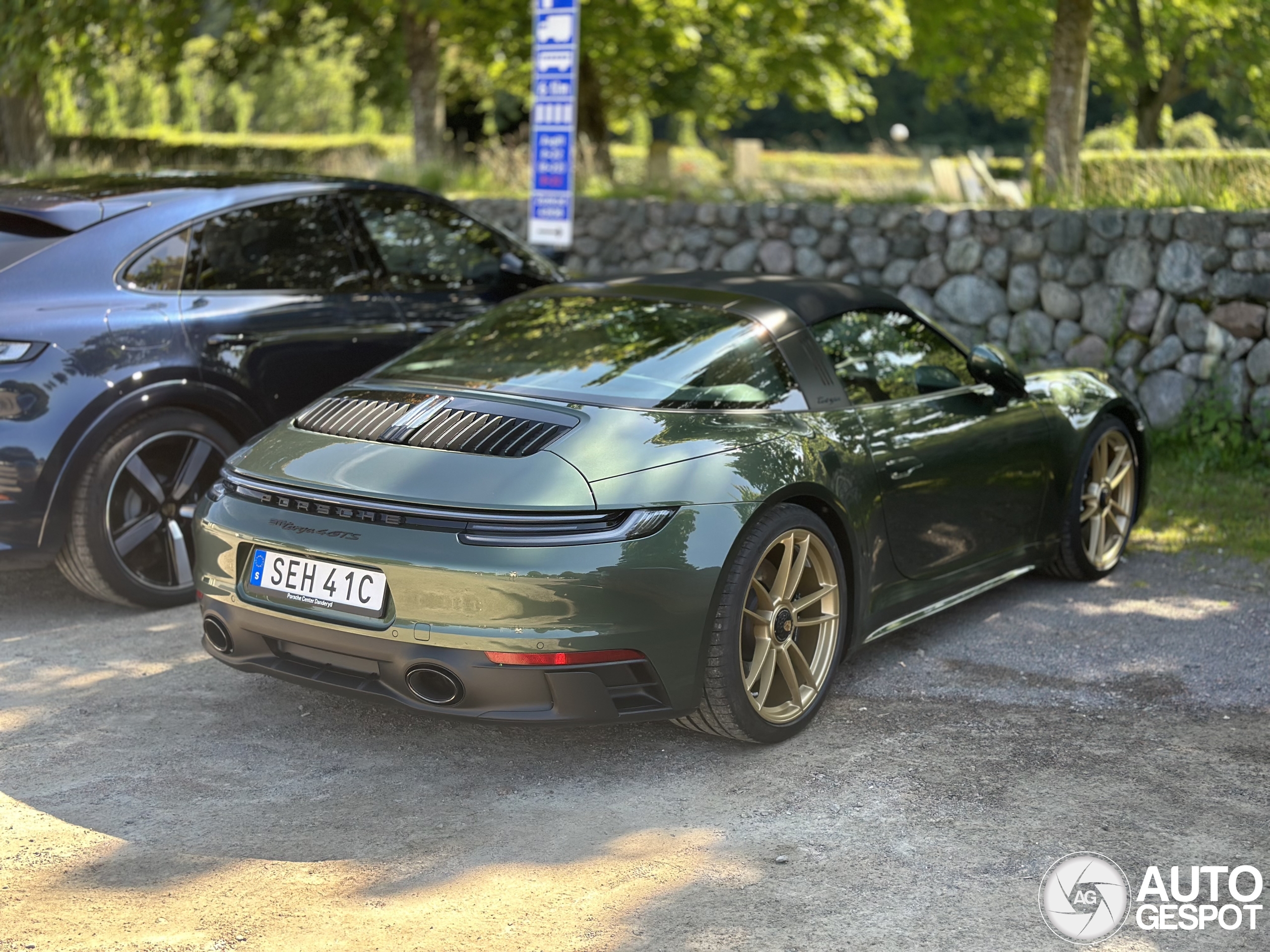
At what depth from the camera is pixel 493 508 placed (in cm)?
373

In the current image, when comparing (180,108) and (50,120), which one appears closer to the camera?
(50,120)

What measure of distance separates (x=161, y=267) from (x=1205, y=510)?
5.35 metres

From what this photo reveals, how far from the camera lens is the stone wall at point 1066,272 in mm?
8617

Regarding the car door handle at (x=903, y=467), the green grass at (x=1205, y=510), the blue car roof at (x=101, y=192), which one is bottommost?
the green grass at (x=1205, y=510)

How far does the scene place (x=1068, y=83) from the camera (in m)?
13.1

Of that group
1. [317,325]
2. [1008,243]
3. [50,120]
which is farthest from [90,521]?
[50,120]

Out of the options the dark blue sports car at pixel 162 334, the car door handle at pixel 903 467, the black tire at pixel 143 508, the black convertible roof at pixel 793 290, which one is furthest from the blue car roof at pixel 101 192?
the car door handle at pixel 903 467

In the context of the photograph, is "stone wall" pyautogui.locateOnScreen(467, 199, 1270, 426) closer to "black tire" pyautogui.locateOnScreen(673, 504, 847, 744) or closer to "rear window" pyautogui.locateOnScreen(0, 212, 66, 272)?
"rear window" pyautogui.locateOnScreen(0, 212, 66, 272)

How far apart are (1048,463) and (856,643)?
145cm

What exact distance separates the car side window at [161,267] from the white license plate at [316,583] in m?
2.02

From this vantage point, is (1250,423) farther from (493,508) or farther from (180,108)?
(180,108)

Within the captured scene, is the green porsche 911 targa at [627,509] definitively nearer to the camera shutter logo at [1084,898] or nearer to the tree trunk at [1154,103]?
the camera shutter logo at [1084,898]

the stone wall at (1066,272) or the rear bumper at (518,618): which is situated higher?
the stone wall at (1066,272)

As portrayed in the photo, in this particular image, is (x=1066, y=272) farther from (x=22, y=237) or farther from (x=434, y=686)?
(x=434, y=686)
